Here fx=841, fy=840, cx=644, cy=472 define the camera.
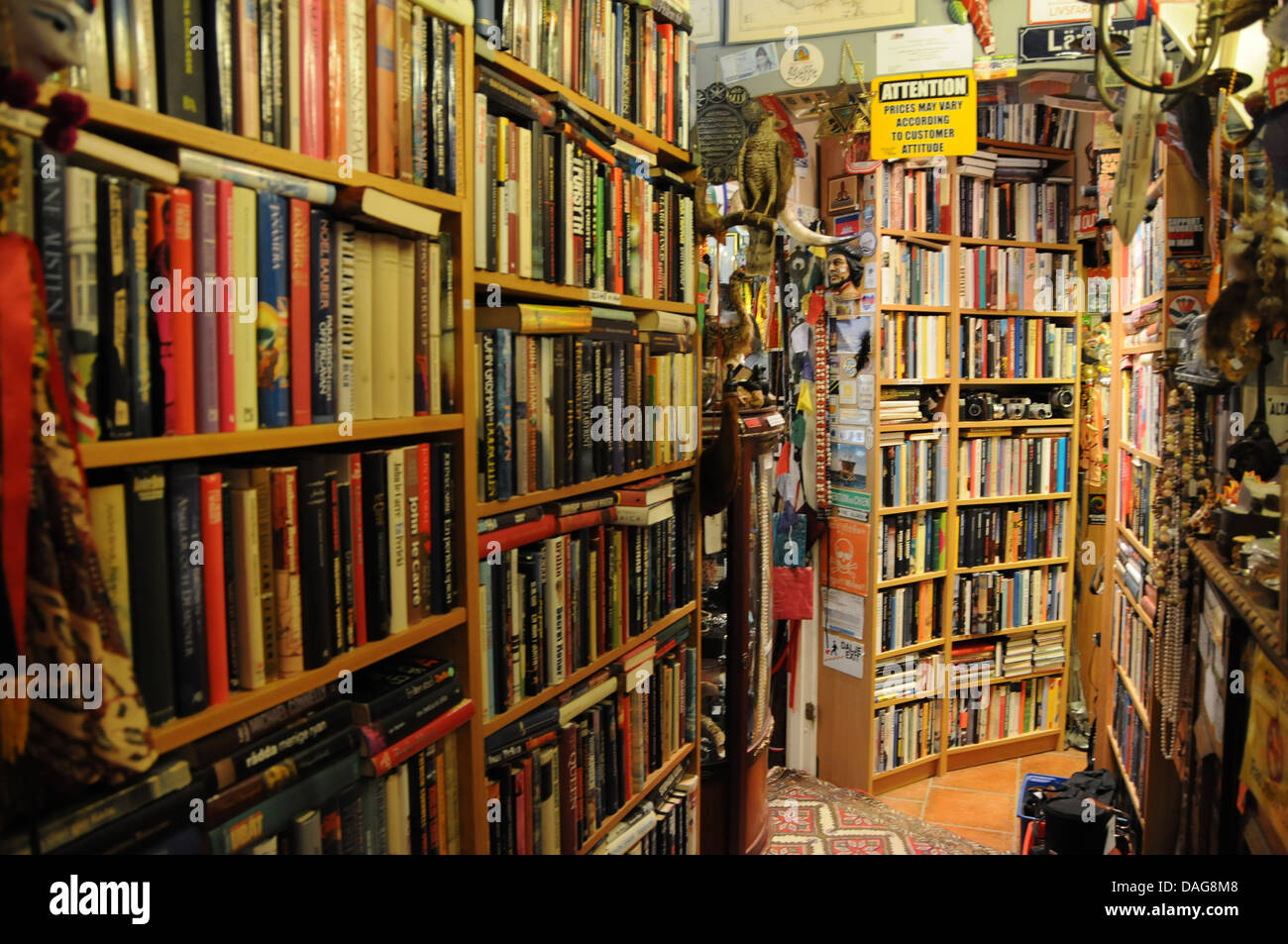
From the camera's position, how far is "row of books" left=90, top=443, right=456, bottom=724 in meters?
0.80

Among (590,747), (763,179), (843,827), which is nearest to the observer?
(590,747)

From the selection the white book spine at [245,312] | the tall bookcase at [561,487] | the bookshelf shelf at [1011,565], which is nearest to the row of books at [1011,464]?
the bookshelf shelf at [1011,565]

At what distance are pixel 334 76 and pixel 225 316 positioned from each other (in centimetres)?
34

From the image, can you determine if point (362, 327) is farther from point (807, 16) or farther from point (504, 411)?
point (807, 16)

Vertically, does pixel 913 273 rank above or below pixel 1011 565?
above

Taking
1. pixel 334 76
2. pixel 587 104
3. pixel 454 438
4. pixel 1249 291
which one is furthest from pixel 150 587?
pixel 1249 291

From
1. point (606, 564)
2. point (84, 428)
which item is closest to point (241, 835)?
point (84, 428)

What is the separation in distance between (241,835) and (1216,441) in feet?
7.88

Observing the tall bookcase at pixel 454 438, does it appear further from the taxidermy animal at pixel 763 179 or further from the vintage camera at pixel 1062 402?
the vintage camera at pixel 1062 402

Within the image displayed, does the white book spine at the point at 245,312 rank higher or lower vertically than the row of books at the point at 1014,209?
lower

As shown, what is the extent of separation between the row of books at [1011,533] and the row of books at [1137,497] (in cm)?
66

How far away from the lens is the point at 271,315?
3.04ft

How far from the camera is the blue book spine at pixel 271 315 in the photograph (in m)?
0.91
